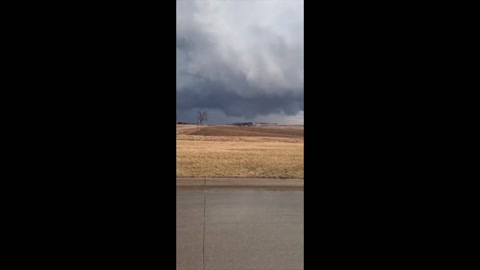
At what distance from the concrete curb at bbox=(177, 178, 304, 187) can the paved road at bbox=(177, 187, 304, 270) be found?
814 millimetres

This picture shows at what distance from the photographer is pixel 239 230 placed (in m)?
6.02

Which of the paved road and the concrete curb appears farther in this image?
the concrete curb

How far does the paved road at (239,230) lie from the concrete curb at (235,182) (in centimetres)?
81

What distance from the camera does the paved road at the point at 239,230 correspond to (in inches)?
182

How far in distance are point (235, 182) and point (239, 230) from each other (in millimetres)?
4470

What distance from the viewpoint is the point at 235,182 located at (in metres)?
10.5

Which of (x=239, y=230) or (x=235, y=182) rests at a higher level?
(x=235, y=182)

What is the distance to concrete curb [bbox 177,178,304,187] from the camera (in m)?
10.4

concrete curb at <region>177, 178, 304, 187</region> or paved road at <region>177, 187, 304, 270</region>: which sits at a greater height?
concrete curb at <region>177, 178, 304, 187</region>

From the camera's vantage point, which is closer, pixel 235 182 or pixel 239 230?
pixel 239 230
